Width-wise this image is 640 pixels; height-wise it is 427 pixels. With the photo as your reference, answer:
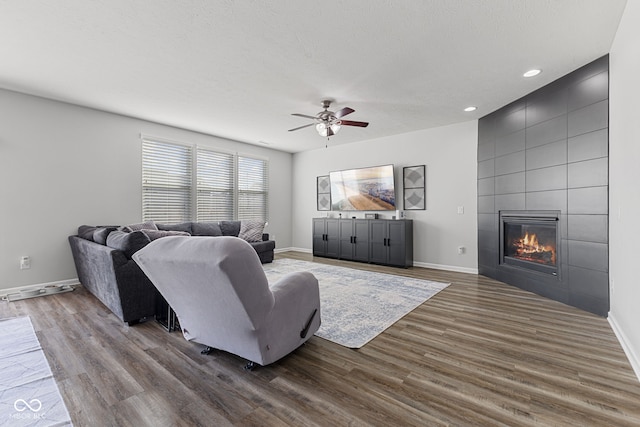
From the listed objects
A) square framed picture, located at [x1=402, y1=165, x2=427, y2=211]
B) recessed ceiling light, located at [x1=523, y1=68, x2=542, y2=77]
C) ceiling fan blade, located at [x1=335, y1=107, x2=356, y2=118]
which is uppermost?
recessed ceiling light, located at [x1=523, y1=68, x2=542, y2=77]

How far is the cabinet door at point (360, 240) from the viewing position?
592cm

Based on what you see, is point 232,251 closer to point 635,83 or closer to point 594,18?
point 635,83

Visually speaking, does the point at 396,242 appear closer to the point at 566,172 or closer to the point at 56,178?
the point at 566,172

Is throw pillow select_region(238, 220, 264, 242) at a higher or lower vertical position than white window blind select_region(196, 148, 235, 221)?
lower

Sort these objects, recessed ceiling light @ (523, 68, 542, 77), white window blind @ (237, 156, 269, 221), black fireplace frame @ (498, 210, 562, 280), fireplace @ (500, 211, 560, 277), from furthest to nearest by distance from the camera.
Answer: white window blind @ (237, 156, 269, 221), fireplace @ (500, 211, 560, 277), black fireplace frame @ (498, 210, 562, 280), recessed ceiling light @ (523, 68, 542, 77)

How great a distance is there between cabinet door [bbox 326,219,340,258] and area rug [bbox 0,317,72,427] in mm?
4930

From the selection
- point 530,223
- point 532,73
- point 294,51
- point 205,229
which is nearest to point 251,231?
point 205,229

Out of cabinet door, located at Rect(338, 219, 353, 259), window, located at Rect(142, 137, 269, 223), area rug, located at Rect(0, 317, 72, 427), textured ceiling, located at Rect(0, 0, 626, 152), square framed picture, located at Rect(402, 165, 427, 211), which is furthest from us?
cabinet door, located at Rect(338, 219, 353, 259)

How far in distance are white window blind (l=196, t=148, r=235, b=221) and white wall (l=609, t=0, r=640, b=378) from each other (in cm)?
610

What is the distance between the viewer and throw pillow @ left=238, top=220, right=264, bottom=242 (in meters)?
5.81

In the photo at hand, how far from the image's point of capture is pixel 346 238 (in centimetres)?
628

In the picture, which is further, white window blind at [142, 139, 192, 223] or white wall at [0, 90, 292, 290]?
white window blind at [142, 139, 192, 223]

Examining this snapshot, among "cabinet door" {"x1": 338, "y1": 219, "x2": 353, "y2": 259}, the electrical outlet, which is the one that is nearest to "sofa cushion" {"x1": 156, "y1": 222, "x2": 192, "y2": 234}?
the electrical outlet

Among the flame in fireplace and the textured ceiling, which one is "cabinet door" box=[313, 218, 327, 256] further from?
the flame in fireplace
